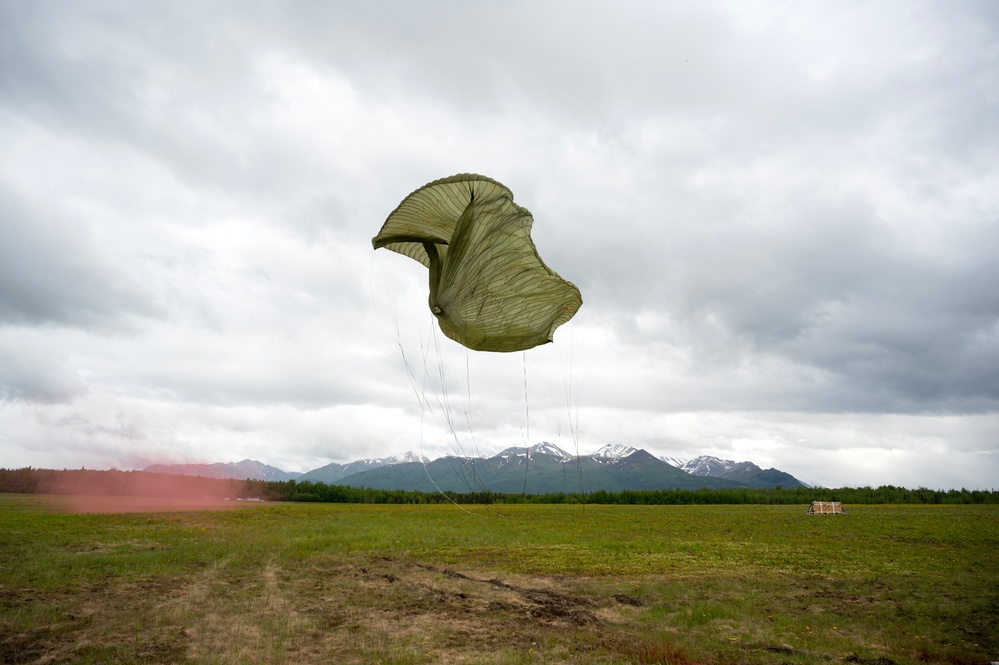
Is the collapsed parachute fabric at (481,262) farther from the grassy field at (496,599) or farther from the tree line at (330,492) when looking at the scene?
the tree line at (330,492)

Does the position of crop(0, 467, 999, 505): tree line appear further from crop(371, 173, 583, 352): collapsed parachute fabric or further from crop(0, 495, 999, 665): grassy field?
crop(371, 173, 583, 352): collapsed parachute fabric

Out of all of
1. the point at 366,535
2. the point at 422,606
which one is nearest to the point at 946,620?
the point at 422,606

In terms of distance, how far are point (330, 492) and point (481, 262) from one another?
74.1 m

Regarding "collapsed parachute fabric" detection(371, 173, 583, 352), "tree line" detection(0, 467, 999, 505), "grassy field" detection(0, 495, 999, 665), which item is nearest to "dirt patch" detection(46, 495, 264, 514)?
"tree line" detection(0, 467, 999, 505)

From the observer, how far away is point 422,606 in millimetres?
13398

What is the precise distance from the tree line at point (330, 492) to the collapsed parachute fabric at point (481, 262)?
41831 mm

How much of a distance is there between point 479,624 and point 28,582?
478 inches

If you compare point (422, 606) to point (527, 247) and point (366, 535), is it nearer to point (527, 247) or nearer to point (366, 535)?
point (527, 247)

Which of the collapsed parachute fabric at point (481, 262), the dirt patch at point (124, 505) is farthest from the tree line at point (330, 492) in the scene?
the collapsed parachute fabric at point (481, 262)

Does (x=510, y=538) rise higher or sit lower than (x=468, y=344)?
lower

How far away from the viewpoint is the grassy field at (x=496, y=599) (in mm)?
10008

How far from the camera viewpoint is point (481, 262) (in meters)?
Result: 10.8

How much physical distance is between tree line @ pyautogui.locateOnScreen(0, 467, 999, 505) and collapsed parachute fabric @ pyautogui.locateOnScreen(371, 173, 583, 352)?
4183cm

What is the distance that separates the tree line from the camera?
61312 mm
